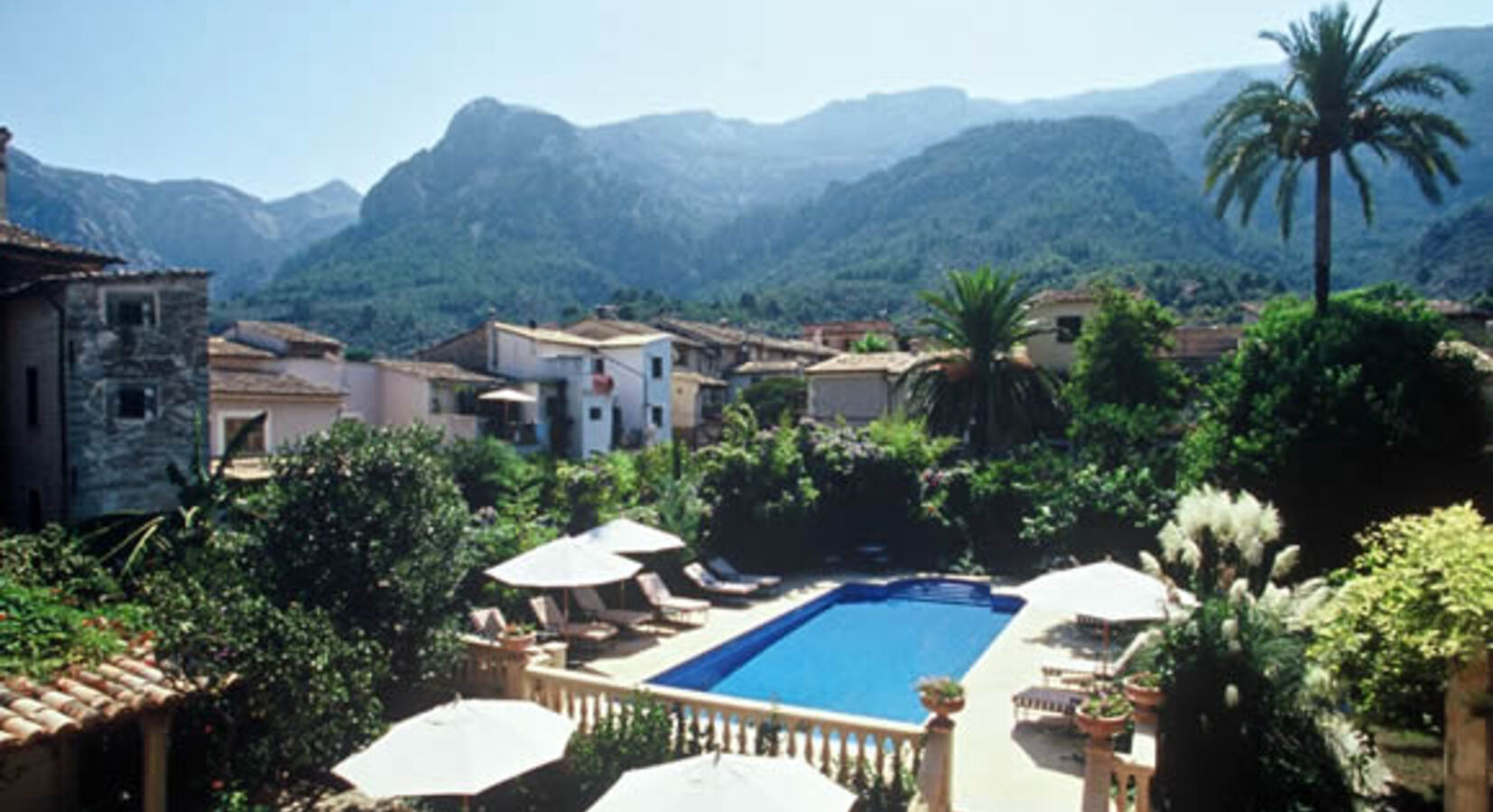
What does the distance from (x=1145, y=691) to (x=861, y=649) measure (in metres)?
10.2

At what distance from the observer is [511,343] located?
43344 millimetres

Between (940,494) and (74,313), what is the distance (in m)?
21.1

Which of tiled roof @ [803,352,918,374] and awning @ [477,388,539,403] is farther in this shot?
tiled roof @ [803,352,918,374]

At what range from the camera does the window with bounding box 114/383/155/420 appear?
18.5m

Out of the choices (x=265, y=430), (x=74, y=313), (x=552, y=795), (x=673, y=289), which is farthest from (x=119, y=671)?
(x=673, y=289)

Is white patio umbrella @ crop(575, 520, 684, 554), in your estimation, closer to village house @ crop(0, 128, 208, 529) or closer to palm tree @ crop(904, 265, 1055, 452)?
village house @ crop(0, 128, 208, 529)

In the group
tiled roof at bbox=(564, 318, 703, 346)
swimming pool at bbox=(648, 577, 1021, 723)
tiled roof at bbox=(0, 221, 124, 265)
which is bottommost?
swimming pool at bbox=(648, 577, 1021, 723)

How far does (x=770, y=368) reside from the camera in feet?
192

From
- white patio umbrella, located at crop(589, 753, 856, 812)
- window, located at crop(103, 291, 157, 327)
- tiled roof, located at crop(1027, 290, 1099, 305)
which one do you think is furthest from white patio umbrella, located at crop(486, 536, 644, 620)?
tiled roof, located at crop(1027, 290, 1099, 305)

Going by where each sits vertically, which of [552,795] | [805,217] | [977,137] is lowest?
[552,795]

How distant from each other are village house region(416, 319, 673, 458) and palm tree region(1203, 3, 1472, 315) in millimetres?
28504

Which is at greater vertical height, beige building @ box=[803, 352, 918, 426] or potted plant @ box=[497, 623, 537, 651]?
beige building @ box=[803, 352, 918, 426]

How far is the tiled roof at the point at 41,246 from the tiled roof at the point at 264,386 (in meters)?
6.22

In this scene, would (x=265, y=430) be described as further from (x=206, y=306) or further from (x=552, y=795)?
(x=552, y=795)
